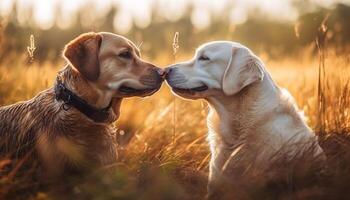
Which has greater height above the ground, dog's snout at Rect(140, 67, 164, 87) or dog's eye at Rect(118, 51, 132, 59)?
dog's eye at Rect(118, 51, 132, 59)

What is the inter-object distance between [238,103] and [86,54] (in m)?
1.23

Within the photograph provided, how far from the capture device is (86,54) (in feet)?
16.5

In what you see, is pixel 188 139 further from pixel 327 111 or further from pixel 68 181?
pixel 68 181

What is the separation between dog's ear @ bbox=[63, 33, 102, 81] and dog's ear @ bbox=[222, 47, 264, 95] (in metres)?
0.99

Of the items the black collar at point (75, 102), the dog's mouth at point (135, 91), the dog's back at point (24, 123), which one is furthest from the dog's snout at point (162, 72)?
the dog's back at point (24, 123)

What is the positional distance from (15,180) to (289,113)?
2032 mm

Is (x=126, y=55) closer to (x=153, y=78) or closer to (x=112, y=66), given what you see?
(x=112, y=66)

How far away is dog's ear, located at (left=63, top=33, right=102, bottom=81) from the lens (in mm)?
4910

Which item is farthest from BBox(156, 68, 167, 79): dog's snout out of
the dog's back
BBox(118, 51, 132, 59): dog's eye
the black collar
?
the dog's back

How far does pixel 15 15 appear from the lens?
7.56m

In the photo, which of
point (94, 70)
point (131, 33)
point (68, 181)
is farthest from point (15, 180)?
point (131, 33)

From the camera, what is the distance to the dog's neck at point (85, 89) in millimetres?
4906

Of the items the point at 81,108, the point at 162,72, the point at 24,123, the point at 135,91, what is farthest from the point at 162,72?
the point at 24,123

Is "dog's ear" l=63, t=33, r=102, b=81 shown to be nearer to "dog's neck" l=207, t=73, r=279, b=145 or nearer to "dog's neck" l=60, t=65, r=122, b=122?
"dog's neck" l=60, t=65, r=122, b=122
